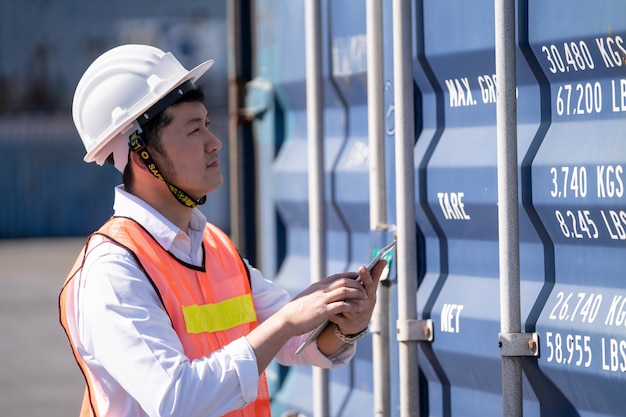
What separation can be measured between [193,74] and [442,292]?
0.92 meters

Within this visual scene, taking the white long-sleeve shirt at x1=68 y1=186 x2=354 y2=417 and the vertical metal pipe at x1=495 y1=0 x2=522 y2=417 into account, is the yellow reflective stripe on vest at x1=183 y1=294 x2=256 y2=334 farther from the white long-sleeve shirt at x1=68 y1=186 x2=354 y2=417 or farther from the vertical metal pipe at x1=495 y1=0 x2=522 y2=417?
the vertical metal pipe at x1=495 y1=0 x2=522 y2=417

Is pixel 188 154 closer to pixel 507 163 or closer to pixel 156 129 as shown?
pixel 156 129

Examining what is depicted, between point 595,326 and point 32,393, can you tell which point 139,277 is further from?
point 32,393

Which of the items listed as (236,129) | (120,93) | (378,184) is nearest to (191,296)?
(120,93)

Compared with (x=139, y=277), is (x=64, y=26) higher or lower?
higher

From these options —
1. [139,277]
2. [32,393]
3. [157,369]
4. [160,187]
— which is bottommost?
[32,393]

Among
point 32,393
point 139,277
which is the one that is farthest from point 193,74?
point 32,393

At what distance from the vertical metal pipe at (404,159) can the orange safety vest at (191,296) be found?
440mm

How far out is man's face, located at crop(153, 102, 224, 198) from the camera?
286 cm

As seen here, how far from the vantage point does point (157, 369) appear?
2527 mm

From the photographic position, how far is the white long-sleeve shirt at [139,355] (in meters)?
2.53

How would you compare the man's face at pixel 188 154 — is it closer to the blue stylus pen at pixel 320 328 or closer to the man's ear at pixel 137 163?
the man's ear at pixel 137 163

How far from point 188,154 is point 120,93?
23 cm

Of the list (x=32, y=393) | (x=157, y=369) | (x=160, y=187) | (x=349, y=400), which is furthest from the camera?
(x=32, y=393)
